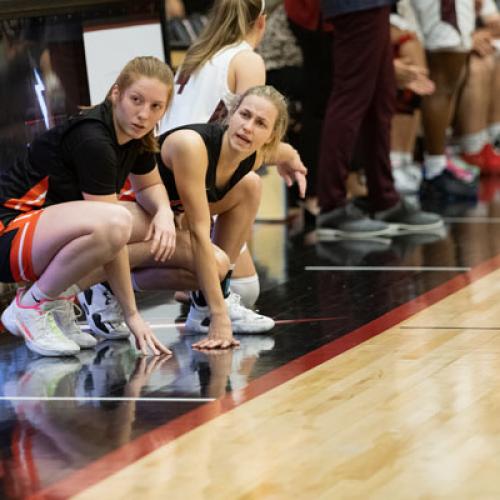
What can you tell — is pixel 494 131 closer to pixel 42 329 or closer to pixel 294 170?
pixel 294 170

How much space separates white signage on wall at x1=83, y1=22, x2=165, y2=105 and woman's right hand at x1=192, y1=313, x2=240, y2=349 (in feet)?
4.82

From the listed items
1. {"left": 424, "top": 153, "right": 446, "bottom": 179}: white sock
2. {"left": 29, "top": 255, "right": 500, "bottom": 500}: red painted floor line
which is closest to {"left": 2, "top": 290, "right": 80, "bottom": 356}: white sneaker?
{"left": 29, "top": 255, "right": 500, "bottom": 500}: red painted floor line

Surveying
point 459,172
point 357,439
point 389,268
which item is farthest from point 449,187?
point 357,439

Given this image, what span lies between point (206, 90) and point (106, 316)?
0.88 m

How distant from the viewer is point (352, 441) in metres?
2.67

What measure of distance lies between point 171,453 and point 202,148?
1.28 m

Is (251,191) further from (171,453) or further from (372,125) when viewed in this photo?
(372,125)

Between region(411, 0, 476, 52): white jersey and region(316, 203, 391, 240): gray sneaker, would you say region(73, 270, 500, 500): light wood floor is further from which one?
region(411, 0, 476, 52): white jersey

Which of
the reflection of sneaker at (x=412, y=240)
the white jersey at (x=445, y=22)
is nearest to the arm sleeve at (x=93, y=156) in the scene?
the reflection of sneaker at (x=412, y=240)

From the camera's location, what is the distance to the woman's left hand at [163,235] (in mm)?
3643

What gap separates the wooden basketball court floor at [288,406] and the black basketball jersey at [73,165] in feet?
1.49

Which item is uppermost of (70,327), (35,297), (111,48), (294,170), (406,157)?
(111,48)

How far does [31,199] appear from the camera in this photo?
367 cm

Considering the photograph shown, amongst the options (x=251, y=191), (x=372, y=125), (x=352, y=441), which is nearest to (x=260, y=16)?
(x=251, y=191)
